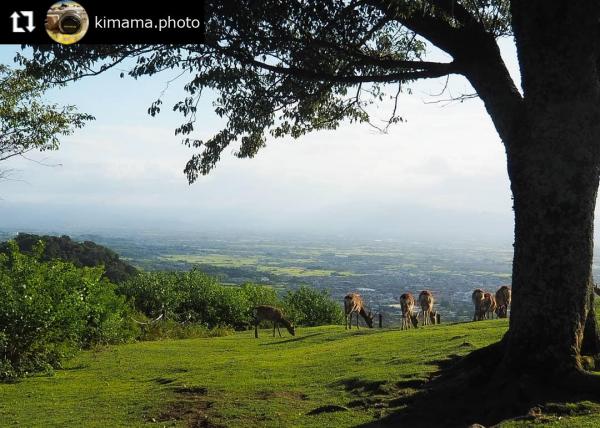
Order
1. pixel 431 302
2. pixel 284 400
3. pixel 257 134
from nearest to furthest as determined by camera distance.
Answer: pixel 284 400
pixel 257 134
pixel 431 302

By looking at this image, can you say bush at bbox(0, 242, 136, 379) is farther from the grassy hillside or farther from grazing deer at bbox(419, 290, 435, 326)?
grazing deer at bbox(419, 290, 435, 326)

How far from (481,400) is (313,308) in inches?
1116

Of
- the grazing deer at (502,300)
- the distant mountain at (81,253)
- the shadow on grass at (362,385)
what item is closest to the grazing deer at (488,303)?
the grazing deer at (502,300)

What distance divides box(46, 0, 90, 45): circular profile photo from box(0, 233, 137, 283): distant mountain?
127ft

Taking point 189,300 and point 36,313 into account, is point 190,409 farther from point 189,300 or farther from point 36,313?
point 189,300

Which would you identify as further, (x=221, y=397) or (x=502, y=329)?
(x=502, y=329)

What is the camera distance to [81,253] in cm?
5422

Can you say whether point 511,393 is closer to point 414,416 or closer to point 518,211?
point 414,416

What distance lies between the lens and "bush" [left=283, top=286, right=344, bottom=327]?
119ft

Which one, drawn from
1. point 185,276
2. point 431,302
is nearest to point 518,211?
point 431,302

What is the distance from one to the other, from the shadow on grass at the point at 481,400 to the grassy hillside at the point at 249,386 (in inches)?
5.4

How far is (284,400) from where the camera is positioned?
1023 cm

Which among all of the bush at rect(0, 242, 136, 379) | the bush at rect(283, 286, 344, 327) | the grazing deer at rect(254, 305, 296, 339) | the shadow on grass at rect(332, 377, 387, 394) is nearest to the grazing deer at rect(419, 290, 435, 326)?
the grazing deer at rect(254, 305, 296, 339)

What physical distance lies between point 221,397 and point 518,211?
19.9 ft
